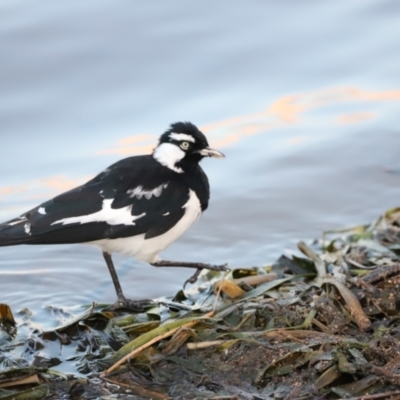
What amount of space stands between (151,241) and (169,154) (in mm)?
636

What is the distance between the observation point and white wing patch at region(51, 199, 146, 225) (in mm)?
6230

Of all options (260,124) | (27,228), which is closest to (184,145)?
(27,228)

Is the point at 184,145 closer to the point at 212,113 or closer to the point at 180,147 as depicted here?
the point at 180,147

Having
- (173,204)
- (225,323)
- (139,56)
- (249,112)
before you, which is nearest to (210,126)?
(249,112)

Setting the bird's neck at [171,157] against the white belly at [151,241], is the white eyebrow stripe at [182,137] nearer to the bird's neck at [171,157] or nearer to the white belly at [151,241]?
the bird's neck at [171,157]

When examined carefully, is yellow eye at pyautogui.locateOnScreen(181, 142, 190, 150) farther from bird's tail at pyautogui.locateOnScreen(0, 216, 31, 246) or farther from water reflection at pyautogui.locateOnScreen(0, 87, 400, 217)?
water reflection at pyautogui.locateOnScreen(0, 87, 400, 217)

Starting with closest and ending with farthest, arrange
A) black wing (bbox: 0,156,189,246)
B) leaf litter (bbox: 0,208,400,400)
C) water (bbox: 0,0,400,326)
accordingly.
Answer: leaf litter (bbox: 0,208,400,400) < black wing (bbox: 0,156,189,246) < water (bbox: 0,0,400,326)

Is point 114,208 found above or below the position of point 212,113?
below

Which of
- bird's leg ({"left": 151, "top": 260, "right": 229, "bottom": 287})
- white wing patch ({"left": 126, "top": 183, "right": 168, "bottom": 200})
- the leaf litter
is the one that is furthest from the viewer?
bird's leg ({"left": 151, "top": 260, "right": 229, "bottom": 287})

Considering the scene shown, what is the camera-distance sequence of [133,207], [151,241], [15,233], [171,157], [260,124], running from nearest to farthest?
[15,233]
[133,207]
[151,241]
[171,157]
[260,124]

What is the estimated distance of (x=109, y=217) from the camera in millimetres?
6289

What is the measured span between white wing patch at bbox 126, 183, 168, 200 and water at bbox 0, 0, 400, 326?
1047 mm

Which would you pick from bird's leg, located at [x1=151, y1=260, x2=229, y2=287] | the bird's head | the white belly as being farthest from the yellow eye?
bird's leg, located at [x1=151, y1=260, x2=229, y2=287]

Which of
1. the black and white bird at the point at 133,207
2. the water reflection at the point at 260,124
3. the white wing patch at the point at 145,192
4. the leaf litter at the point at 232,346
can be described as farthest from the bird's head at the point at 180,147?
the water reflection at the point at 260,124
